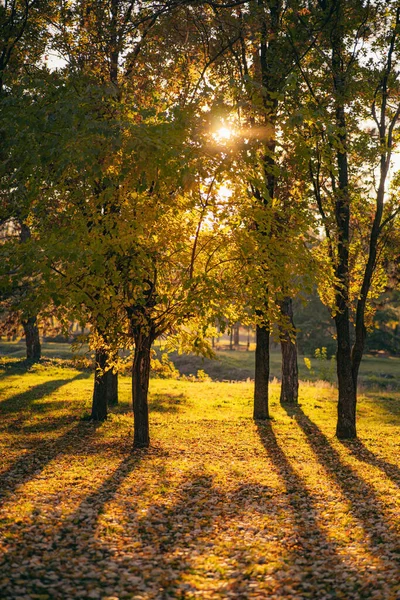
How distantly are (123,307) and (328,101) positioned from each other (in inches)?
368

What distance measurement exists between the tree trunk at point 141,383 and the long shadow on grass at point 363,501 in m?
4.95

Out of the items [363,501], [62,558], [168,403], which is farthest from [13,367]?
[62,558]

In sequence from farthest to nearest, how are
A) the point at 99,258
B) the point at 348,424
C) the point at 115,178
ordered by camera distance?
the point at 348,424 → the point at 115,178 → the point at 99,258

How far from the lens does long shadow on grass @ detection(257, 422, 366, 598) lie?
26.0ft

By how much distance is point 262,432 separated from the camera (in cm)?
1978

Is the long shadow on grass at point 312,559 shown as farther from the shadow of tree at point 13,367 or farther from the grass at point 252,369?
the grass at point 252,369

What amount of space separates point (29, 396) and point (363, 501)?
17.1m

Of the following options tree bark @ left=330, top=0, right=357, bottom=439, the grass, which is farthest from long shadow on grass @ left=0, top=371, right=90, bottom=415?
the grass

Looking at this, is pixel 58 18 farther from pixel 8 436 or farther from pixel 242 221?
pixel 8 436

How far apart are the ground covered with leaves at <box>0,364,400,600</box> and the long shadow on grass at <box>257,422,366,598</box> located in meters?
0.03

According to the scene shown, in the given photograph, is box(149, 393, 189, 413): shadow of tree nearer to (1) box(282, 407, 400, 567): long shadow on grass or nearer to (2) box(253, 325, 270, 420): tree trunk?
(2) box(253, 325, 270, 420): tree trunk

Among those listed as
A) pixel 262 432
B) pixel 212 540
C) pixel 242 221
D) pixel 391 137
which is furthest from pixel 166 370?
pixel 391 137

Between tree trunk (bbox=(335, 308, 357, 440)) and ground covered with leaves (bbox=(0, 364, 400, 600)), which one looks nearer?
ground covered with leaves (bbox=(0, 364, 400, 600))

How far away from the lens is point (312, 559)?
29.1 feet
